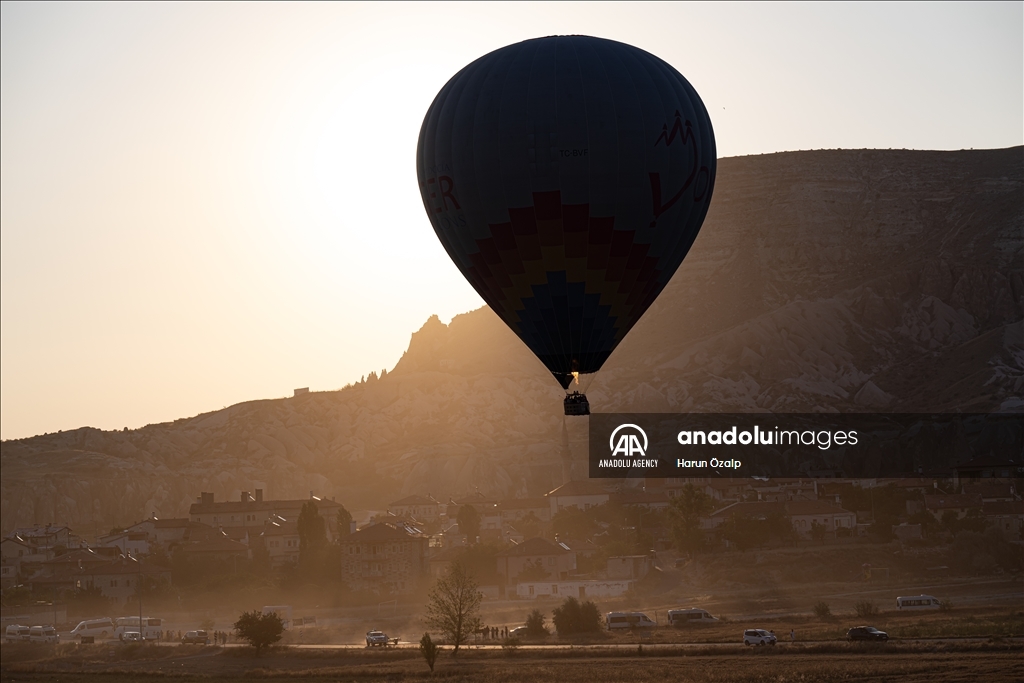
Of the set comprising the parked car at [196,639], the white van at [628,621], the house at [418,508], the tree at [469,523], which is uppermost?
the house at [418,508]

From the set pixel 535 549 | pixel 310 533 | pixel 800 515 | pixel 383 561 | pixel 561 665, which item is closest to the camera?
pixel 561 665

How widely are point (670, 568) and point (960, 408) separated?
8098cm

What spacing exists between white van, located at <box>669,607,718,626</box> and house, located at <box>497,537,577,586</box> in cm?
1720

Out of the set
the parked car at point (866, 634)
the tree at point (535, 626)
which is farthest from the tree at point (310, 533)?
the parked car at point (866, 634)

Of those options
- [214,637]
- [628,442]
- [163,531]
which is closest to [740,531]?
[214,637]

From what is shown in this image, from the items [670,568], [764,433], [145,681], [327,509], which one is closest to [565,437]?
[764,433]

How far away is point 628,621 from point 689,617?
313cm

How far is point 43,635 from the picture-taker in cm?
7275

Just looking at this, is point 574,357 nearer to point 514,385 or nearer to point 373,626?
point 373,626

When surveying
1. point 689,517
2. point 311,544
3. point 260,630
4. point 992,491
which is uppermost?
point 992,491

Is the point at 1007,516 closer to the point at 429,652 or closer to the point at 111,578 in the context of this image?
the point at 429,652

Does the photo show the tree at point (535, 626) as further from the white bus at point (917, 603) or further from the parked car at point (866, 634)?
the white bus at point (917, 603)

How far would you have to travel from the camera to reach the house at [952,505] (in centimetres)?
9025

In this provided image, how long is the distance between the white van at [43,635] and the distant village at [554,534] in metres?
10.3
